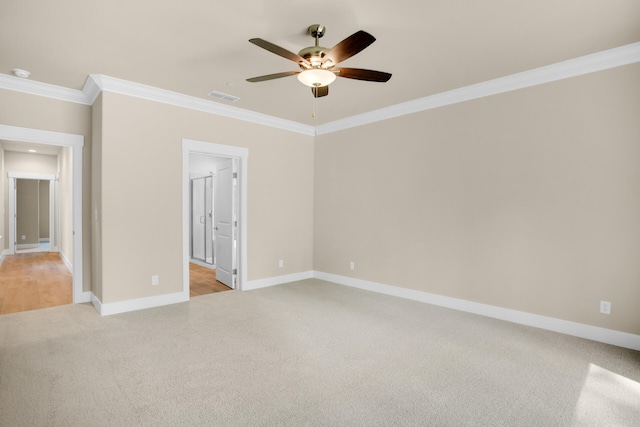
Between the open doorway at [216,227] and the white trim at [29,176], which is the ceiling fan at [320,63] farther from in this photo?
the white trim at [29,176]

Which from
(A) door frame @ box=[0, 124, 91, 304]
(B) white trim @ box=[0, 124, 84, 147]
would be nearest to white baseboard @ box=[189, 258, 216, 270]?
Answer: (A) door frame @ box=[0, 124, 91, 304]

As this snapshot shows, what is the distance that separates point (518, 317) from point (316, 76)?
3.35m

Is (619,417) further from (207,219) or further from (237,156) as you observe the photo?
(207,219)

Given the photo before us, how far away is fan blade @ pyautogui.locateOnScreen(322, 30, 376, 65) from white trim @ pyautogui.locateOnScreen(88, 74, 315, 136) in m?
2.57

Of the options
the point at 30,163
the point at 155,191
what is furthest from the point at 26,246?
the point at 155,191

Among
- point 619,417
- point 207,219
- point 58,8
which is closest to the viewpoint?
point 619,417

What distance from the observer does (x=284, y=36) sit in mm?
2875

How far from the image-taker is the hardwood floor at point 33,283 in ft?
14.8

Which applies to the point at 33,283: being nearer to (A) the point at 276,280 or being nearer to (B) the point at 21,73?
(B) the point at 21,73

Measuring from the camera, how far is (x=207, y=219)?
25.8 ft

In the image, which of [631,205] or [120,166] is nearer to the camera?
[631,205]

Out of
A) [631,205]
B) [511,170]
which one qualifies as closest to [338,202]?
[511,170]

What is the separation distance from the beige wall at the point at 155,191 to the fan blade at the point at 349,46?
2675 millimetres

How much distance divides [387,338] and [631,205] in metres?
2.56
